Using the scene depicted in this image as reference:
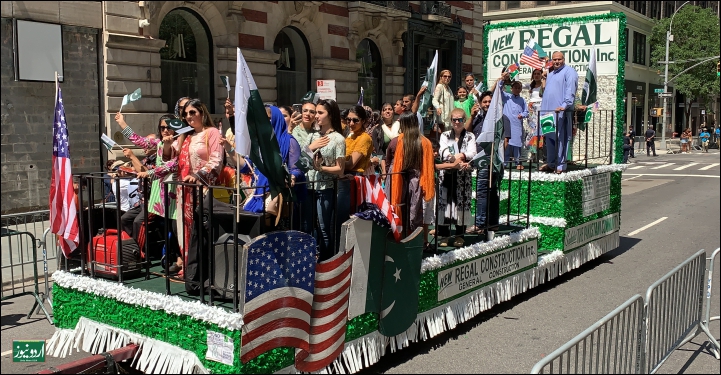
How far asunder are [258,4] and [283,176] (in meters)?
15.7

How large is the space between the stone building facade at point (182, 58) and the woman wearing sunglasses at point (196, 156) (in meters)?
9.12

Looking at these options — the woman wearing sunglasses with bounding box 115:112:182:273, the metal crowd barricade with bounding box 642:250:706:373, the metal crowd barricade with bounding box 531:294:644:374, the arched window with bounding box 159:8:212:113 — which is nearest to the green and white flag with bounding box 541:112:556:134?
the metal crowd barricade with bounding box 642:250:706:373

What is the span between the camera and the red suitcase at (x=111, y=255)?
514 centimetres

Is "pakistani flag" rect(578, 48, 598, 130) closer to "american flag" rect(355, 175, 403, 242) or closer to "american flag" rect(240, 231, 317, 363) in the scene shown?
"american flag" rect(355, 175, 403, 242)

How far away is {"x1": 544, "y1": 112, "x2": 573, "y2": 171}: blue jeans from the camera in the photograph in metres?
8.84

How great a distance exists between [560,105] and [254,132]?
6.31 metres

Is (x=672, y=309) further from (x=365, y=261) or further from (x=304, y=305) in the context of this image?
(x=304, y=305)

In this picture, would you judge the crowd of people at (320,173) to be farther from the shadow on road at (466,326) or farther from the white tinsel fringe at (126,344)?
the shadow on road at (466,326)

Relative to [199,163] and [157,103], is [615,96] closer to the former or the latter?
[199,163]

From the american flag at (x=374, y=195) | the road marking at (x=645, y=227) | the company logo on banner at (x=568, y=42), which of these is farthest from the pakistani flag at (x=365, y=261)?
the road marking at (x=645, y=227)

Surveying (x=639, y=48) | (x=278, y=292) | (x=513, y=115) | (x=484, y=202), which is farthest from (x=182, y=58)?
(x=639, y=48)

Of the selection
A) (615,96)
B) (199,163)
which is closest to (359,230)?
(199,163)

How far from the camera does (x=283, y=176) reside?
14.2 ft

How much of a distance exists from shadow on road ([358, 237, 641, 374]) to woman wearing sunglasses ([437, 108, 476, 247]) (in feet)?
3.31
